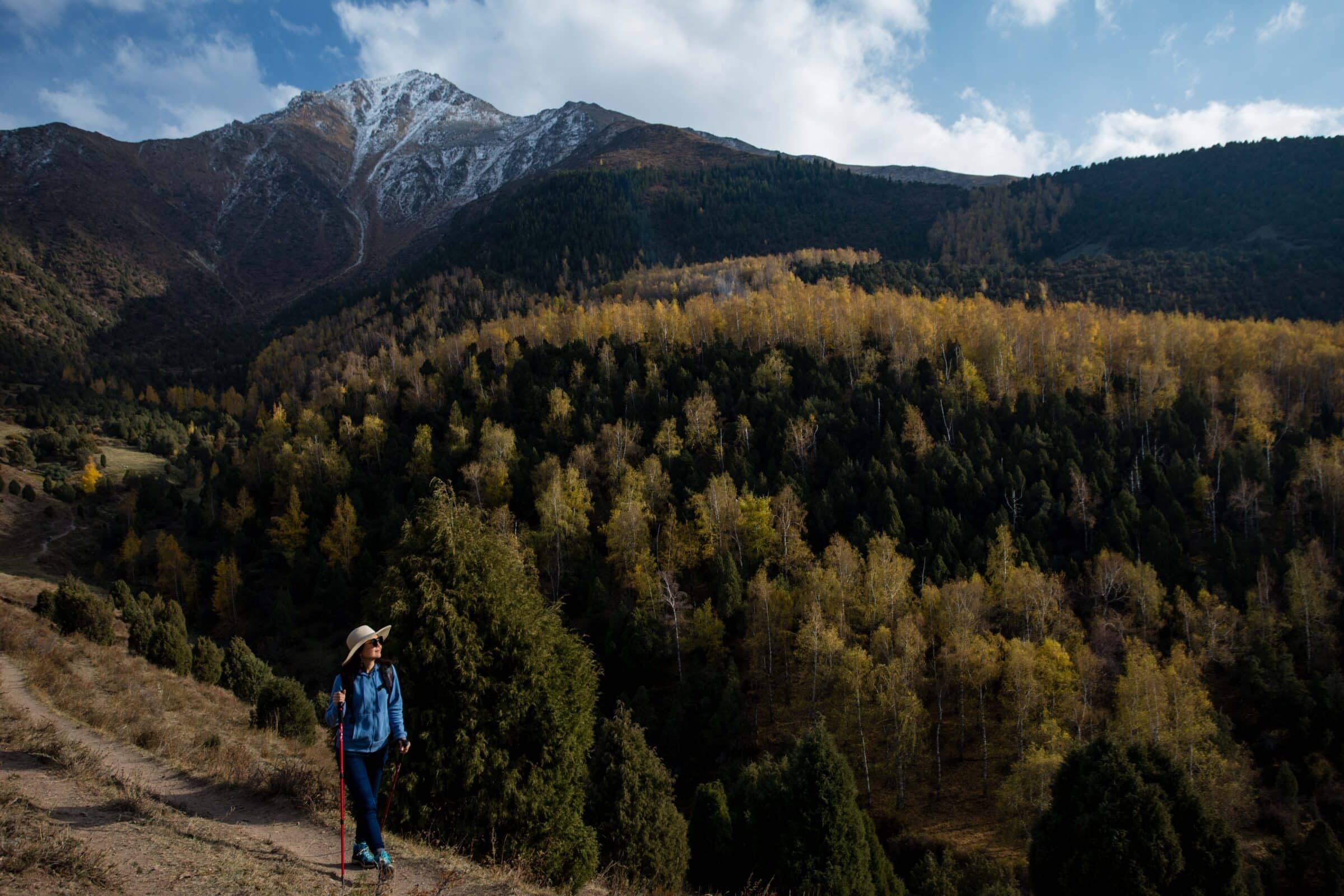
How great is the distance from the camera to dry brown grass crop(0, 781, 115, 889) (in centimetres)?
641

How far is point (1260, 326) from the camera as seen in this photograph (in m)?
81.4

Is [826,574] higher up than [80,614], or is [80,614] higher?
[826,574]

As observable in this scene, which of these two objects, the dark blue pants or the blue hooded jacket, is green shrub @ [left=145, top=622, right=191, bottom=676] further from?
the blue hooded jacket

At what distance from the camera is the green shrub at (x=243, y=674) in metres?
33.1

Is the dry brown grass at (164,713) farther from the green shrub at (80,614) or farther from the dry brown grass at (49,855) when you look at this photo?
the dry brown grass at (49,855)

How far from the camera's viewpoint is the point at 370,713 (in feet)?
28.1

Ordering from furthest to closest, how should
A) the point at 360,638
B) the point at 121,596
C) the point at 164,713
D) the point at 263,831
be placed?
the point at 121,596 → the point at 164,713 → the point at 263,831 → the point at 360,638

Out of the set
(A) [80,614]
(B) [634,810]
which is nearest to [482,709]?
(B) [634,810]

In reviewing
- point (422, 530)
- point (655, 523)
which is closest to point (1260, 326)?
point (655, 523)

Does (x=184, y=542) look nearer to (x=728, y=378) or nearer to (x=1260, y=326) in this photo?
(x=728, y=378)

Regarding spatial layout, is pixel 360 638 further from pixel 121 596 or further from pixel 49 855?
pixel 121 596

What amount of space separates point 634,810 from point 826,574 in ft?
91.1

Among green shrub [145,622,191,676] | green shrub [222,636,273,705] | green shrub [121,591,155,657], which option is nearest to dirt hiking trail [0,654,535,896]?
green shrub [145,622,191,676]

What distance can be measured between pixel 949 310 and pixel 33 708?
94.9 meters
